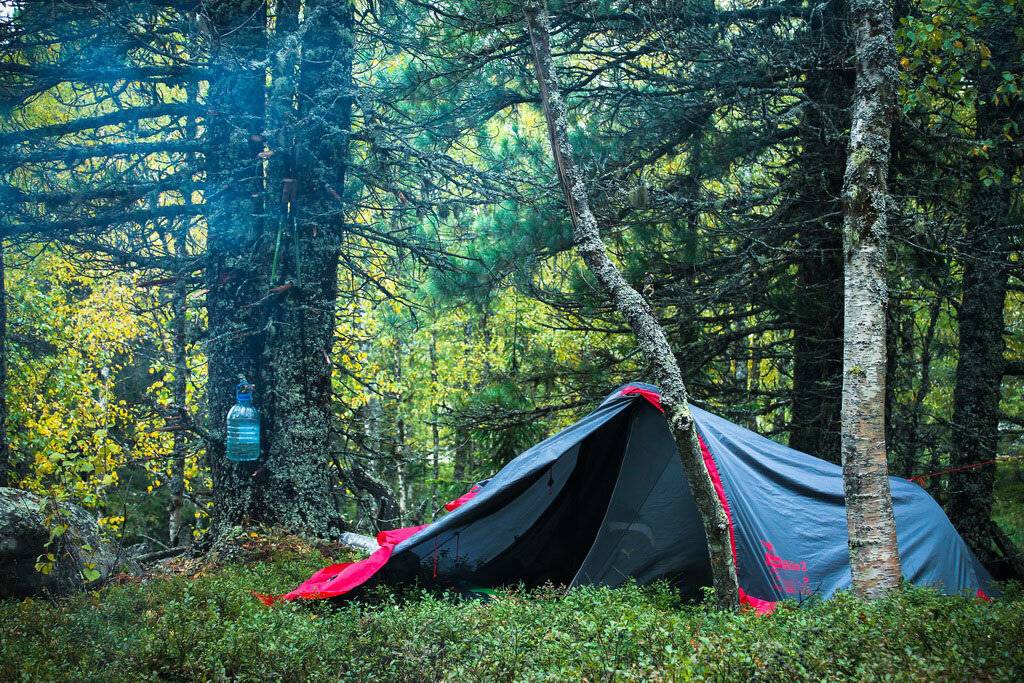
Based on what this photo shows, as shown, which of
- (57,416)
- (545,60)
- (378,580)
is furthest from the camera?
(57,416)

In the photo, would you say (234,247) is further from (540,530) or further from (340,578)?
(540,530)

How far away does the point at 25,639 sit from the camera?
4.36 metres

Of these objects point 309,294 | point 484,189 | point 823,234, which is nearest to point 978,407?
point 823,234

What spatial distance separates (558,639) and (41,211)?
567 centimetres

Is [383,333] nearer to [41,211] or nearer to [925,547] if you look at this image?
[41,211]

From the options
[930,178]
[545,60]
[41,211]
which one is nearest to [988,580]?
[930,178]

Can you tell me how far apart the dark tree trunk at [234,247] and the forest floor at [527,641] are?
6.82 ft

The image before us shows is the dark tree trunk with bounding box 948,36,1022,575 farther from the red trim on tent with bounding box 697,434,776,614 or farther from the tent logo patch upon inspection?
the red trim on tent with bounding box 697,434,776,614

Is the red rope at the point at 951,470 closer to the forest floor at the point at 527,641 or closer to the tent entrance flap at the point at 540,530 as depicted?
the tent entrance flap at the point at 540,530

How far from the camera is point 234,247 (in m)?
7.35

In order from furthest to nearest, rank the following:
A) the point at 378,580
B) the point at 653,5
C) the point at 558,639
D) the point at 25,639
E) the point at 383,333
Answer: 1. the point at 383,333
2. the point at 653,5
3. the point at 378,580
4. the point at 25,639
5. the point at 558,639

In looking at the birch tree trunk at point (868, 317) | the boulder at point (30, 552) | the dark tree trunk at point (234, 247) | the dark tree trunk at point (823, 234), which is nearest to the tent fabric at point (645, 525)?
the birch tree trunk at point (868, 317)

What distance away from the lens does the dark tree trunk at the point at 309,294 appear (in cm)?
729

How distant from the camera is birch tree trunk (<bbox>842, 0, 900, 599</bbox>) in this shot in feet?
14.7
